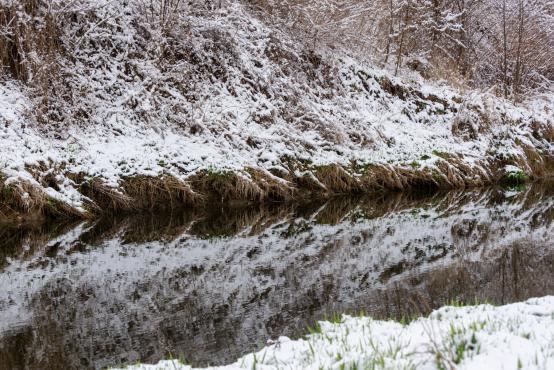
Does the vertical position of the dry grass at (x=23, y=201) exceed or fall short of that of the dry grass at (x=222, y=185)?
it falls short

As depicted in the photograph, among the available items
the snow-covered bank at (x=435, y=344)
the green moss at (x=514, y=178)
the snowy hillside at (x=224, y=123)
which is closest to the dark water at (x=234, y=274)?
the snow-covered bank at (x=435, y=344)

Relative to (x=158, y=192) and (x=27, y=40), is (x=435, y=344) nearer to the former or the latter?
(x=158, y=192)

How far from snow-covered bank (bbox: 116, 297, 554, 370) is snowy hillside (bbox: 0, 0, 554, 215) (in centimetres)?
699

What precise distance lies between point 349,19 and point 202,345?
13.7 meters

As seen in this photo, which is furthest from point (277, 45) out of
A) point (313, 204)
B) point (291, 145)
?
point (313, 204)

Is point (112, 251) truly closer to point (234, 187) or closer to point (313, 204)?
point (234, 187)

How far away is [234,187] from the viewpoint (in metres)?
11.5

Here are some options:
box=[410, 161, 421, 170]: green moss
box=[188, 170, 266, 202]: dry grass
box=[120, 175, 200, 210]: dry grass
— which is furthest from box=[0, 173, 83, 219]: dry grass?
box=[410, 161, 421, 170]: green moss

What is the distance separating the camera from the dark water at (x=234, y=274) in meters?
5.04

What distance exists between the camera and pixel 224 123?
1273 centimetres

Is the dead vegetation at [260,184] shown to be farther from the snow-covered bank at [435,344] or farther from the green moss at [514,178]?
the snow-covered bank at [435,344]

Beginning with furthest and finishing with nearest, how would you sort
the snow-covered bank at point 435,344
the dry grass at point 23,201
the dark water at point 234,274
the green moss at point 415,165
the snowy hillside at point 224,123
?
the green moss at point 415,165
the snowy hillside at point 224,123
the dry grass at point 23,201
the dark water at point 234,274
the snow-covered bank at point 435,344

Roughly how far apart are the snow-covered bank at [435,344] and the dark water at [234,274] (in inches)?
22.8

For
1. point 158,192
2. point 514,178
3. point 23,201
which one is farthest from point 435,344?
point 514,178
